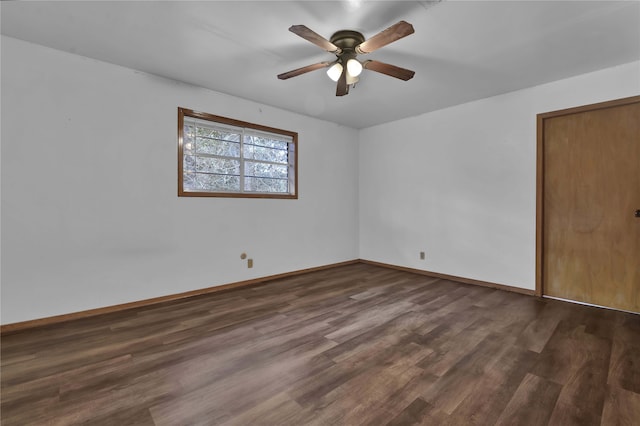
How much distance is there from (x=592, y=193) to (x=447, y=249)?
173cm

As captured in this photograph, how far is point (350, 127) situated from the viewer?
5328 mm

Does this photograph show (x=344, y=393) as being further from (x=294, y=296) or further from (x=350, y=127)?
(x=350, y=127)

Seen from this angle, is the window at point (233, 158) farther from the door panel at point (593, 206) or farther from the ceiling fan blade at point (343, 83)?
the door panel at point (593, 206)

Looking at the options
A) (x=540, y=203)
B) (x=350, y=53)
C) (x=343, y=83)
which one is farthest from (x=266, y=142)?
(x=540, y=203)

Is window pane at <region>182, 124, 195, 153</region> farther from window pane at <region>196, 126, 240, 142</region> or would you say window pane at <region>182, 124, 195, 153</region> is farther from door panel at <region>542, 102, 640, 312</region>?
door panel at <region>542, 102, 640, 312</region>

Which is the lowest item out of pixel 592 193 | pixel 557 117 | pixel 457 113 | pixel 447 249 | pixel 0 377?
pixel 0 377

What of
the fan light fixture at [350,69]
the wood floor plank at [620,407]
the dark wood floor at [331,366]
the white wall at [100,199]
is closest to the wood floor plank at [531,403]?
the dark wood floor at [331,366]

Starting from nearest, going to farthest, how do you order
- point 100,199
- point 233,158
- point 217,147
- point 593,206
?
point 100,199 < point 593,206 < point 217,147 < point 233,158

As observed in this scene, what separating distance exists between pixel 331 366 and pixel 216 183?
2.74 meters

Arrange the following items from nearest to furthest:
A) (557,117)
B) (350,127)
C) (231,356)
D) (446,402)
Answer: (446,402)
(231,356)
(557,117)
(350,127)

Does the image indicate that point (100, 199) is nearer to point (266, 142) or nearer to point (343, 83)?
point (266, 142)

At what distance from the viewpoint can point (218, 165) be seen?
3750 mm

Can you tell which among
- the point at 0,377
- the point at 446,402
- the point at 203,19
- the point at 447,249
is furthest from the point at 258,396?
the point at 447,249

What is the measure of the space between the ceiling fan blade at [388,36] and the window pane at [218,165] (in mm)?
2272
